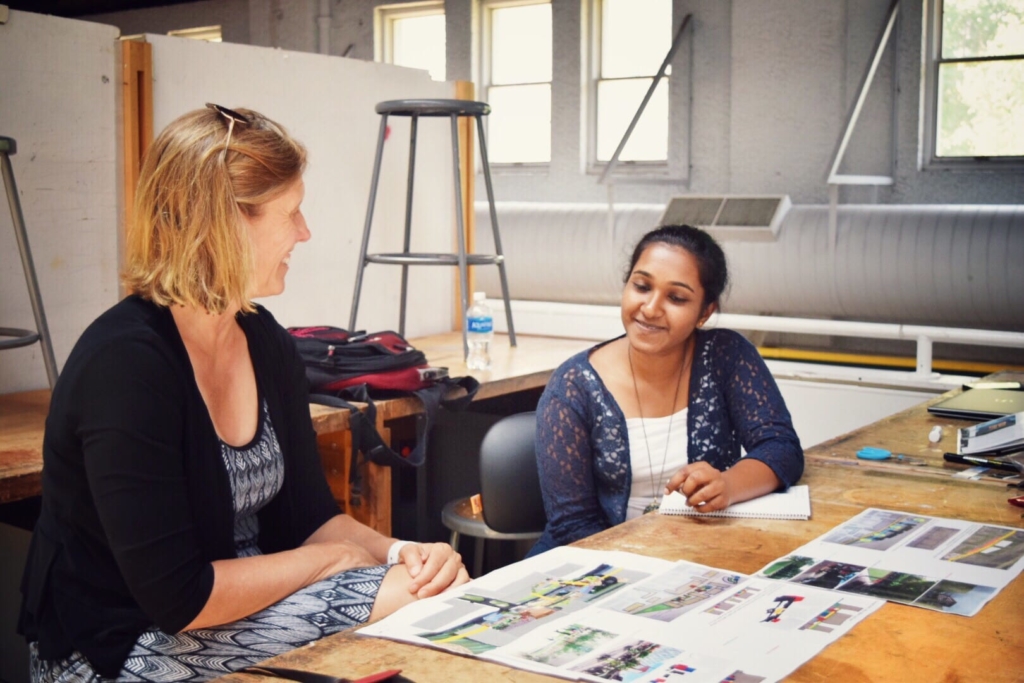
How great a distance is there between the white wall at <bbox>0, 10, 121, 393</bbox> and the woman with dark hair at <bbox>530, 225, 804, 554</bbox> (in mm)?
1572

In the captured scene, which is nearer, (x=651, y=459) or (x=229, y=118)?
(x=229, y=118)

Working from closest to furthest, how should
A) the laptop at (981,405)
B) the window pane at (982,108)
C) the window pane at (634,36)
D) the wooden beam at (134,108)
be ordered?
the laptop at (981,405)
the wooden beam at (134,108)
the window pane at (982,108)
the window pane at (634,36)

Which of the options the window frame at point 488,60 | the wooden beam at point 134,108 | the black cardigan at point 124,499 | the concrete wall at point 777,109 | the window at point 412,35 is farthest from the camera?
the window at point 412,35

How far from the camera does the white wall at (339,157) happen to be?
3.32 meters

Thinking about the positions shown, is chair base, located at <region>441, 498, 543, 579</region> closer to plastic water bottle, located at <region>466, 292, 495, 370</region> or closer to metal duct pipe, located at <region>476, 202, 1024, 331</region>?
plastic water bottle, located at <region>466, 292, 495, 370</region>

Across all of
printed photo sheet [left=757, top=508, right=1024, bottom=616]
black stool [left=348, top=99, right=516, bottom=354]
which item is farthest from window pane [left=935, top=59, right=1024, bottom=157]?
printed photo sheet [left=757, top=508, right=1024, bottom=616]

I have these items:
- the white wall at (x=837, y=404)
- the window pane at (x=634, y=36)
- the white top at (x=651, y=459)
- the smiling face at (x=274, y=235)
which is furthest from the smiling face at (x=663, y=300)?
the window pane at (x=634, y=36)

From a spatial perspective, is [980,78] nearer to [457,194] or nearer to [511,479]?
[457,194]

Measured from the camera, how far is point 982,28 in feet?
18.1

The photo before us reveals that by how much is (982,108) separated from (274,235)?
4.92 meters

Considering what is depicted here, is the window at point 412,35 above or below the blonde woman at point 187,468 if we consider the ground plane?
above

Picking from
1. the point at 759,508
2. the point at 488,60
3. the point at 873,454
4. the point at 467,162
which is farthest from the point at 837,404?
the point at 488,60

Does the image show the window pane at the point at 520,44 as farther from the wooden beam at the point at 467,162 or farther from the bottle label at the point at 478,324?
the bottle label at the point at 478,324

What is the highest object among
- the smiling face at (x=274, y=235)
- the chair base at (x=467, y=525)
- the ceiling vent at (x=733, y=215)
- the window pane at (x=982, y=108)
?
the window pane at (x=982, y=108)
